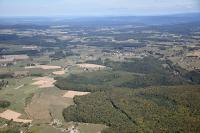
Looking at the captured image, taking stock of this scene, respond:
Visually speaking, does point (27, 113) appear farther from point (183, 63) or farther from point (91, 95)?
point (183, 63)

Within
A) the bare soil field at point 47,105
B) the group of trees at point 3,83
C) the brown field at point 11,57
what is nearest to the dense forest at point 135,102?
the bare soil field at point 47,105

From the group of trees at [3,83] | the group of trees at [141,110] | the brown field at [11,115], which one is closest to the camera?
the group of trees at [141,110]

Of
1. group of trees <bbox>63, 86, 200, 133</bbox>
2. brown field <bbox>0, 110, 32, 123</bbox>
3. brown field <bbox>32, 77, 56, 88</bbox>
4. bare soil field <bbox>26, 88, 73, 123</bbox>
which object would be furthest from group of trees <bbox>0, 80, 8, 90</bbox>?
group of trees <bbox>63, 86, 200, 133</bbox>

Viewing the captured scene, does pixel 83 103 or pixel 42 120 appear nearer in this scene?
pixel 42 120

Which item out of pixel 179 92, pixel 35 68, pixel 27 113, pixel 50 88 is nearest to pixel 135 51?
pixel 35 68

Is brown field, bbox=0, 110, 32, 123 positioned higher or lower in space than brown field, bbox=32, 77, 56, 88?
higher

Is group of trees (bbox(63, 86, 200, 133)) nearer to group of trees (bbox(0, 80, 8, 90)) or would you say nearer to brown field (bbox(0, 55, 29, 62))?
group of trees (bbox(0, 80, 8, 90))

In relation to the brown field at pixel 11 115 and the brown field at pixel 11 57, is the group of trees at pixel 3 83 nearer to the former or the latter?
the brown field at pixel 11 115

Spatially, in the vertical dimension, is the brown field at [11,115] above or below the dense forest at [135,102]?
Result: below
